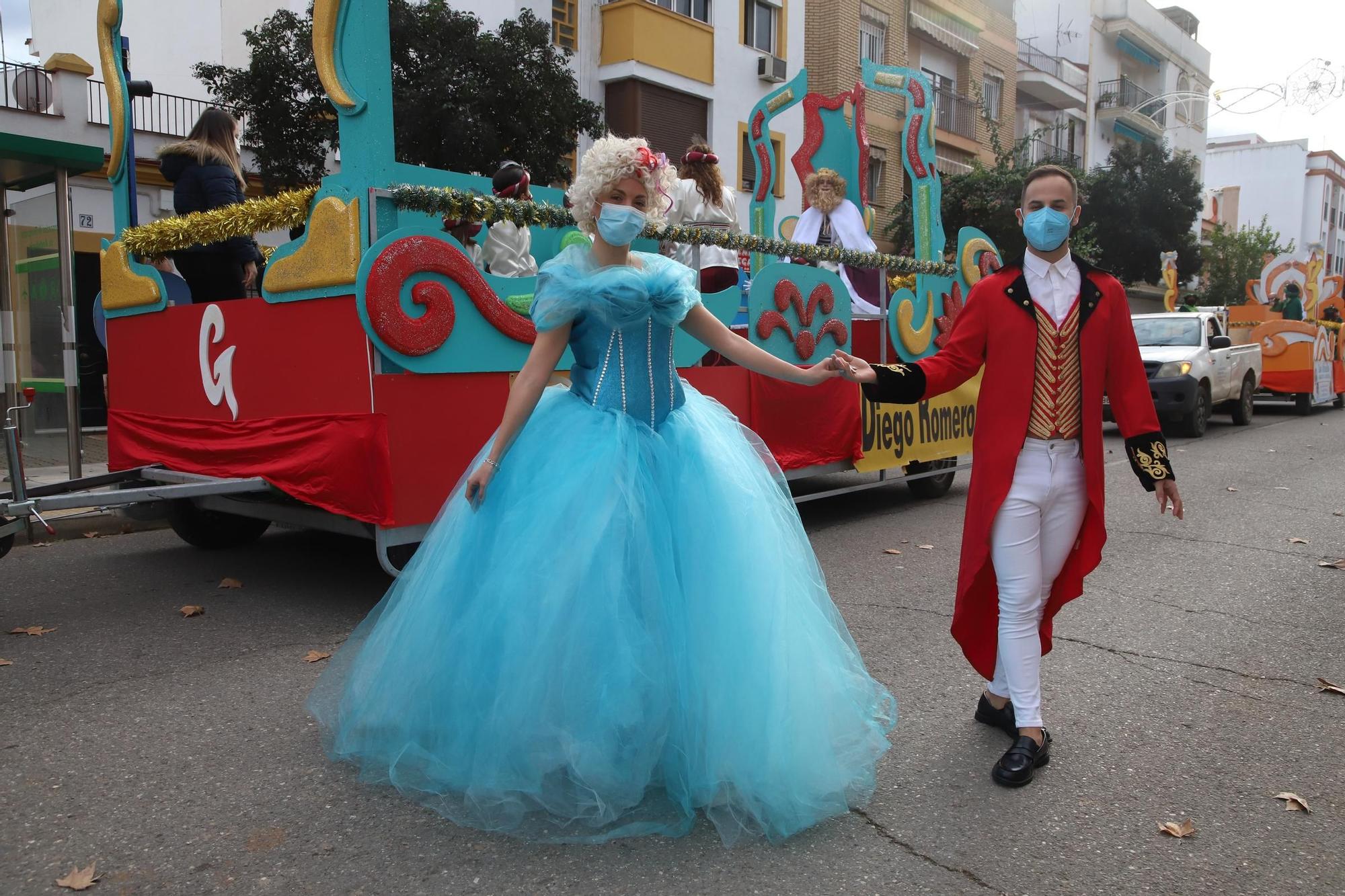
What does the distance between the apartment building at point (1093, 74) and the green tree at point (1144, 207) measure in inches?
119

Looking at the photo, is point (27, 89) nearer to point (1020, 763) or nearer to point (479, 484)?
point (479, 484)

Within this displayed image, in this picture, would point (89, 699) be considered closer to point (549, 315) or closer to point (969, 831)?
point (549, 315)

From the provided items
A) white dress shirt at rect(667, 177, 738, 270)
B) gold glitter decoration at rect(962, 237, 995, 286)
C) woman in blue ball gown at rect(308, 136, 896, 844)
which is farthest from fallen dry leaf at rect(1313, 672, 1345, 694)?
white dress shirt at rect(667, 177, 738, 270)

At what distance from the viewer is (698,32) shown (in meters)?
20.2

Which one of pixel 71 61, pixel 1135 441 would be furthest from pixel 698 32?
pixel 1135 441

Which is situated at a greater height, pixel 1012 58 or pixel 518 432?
pixel 1012 58

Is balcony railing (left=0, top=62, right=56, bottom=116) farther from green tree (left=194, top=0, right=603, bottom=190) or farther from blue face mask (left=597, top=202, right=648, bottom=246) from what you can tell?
blue face mask (left=597, top=202, right=648, bottom=246)

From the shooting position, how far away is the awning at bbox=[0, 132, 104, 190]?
7.24m

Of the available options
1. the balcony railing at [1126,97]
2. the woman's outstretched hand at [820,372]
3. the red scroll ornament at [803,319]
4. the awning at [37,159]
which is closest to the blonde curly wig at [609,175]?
the woman's outstretched hand at [820,372]

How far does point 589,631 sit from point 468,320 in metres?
2.72

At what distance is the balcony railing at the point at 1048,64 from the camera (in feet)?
115

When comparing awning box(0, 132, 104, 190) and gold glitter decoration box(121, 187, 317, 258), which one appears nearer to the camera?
gold glitter decoration box(121, 187, 317, 258)

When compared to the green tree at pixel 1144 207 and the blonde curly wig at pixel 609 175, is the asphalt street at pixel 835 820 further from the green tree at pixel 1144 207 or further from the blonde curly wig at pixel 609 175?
the green tree at pixel 1144 207

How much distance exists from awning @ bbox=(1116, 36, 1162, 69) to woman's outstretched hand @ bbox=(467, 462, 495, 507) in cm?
4363
